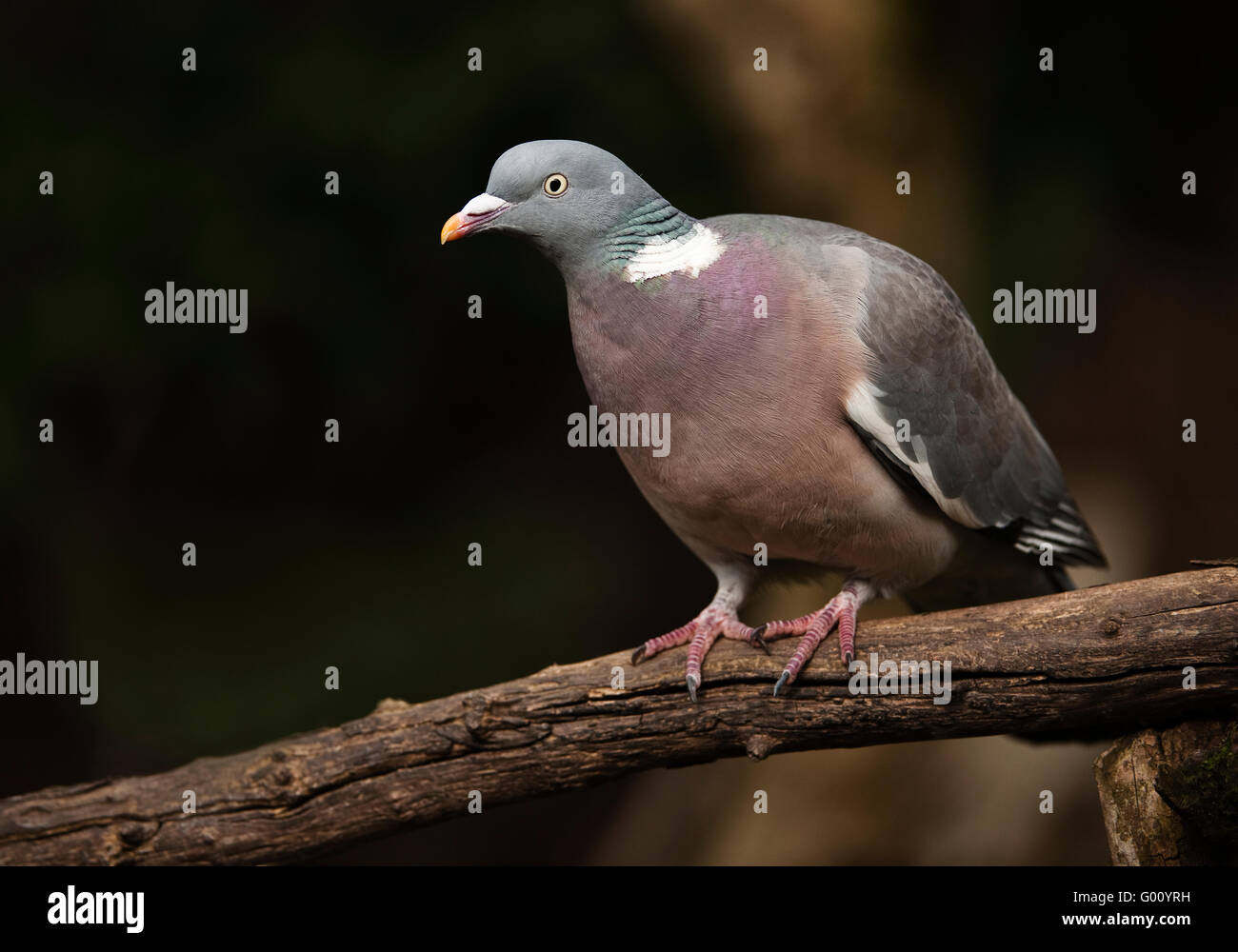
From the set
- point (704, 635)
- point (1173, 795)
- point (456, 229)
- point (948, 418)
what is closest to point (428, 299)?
point (456, 229)

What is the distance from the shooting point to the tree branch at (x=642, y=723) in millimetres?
2748

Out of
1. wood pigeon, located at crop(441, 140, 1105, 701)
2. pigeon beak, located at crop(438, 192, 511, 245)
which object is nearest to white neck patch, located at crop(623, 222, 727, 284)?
wood pigeon, located at crop(441, 140, 1105, 701)

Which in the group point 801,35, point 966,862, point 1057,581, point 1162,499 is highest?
point 801,35

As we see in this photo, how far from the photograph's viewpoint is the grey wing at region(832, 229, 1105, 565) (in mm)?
3080

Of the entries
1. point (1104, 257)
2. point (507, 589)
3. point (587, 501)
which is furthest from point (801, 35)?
point (507, 589)

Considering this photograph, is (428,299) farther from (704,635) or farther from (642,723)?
(642,723)

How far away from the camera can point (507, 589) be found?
488 cm

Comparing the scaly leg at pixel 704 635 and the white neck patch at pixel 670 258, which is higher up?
the white neck patch at pixel 670 258

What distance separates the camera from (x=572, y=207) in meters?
2.92

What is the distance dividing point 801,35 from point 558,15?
0.95 meters

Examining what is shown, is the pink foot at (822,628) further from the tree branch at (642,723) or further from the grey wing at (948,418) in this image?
the grey wing at (948,418)

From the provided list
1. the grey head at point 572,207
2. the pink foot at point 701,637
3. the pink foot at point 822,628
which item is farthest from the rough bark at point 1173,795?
the grey head at point 572,207

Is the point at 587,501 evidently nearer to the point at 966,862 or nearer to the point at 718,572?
the point at 718,572

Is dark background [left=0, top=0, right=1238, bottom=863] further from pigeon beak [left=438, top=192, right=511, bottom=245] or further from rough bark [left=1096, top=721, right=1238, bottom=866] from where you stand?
rough bark [left=1096, top=721, right=1238, bottom=866]
